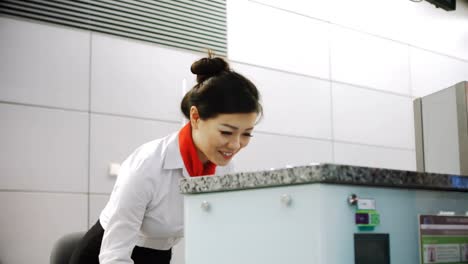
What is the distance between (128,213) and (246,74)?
2.73 metres

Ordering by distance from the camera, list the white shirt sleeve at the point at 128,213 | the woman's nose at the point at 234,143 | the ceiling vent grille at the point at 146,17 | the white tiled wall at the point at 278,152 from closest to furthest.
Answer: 1. the white shirt sleeve at the point at 128,213
2. the woman's nose at the point at 234,143
3. the ceiling vent grille at the point at 146,17
4. the white tiled wall at the point at 278,152

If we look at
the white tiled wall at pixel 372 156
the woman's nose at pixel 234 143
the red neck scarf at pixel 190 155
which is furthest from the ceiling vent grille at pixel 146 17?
the woman's nose at pixel 234 143

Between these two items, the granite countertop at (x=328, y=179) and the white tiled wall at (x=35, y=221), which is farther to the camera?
the white tiled wall at (x=35, y=221)

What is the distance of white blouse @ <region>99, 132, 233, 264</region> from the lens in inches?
65.3

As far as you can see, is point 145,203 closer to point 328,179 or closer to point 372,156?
point 328,179

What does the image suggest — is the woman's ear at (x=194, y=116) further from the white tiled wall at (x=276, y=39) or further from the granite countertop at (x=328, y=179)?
the white tiled wall at (x=276, y=39)

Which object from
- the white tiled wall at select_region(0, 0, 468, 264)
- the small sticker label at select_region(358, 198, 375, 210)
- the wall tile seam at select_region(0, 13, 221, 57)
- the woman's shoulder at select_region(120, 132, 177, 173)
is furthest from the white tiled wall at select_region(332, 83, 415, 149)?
the small sticker label at select_region(358, 198, 375, 210)

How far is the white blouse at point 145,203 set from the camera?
1659 millimetres

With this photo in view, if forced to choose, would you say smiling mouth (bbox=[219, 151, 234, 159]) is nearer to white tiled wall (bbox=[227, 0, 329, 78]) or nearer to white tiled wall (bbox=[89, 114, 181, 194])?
white tiled wall (bbox=[89, 114, 181, 194])

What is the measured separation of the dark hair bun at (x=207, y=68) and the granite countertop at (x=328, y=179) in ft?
2.56

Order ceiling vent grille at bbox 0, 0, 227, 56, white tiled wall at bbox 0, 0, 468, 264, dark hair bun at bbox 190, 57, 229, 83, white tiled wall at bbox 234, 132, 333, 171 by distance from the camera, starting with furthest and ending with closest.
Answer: white tiled wall at bbox 234, 132, 333, 171 → ceiling vent grille at bbox 0, 0, 227, 56 → white tiled wall at bbox 0, 0, 468, 264 → dark hair bun at bbox 190, 57, 229, 83

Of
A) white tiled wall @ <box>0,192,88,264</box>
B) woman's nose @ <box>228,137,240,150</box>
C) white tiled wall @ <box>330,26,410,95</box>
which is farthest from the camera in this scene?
white tiled wall @ <box>330,26,410,95</box>

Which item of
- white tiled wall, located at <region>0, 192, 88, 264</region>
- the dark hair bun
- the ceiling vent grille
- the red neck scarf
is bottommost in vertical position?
white tiled wall, located at <region>0, 192, 88, 264</region>

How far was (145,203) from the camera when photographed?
1.71 meters
